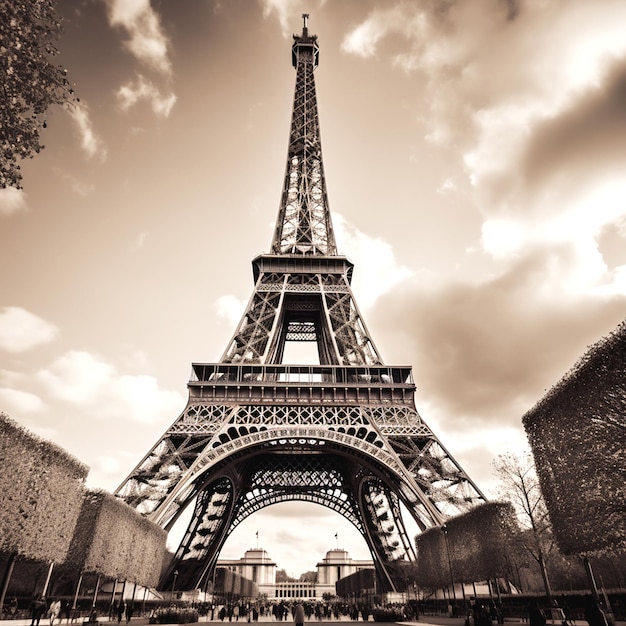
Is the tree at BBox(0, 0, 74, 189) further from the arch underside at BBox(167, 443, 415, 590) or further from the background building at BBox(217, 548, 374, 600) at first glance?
the background building at BBox(217, 548, 374, 600)

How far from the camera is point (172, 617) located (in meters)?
19.3

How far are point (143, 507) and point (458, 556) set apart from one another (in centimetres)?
1708

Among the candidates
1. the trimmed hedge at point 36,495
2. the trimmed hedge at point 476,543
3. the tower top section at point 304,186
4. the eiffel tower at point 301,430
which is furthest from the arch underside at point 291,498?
the tower top section at point 304,186

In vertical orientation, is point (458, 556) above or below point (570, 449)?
below

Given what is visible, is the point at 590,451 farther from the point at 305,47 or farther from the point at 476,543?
the point at 305,47

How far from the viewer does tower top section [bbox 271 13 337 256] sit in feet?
143

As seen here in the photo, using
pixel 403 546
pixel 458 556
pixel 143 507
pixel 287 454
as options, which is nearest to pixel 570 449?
pixel 458 556

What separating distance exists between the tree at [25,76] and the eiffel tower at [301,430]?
66.8 ft

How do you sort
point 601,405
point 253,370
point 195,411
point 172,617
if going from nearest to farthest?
point 601,405
point 172,617
point 195,411
point 253,370

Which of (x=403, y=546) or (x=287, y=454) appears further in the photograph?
(x=287, y=454)

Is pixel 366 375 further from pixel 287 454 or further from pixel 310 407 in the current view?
pixel 287 454

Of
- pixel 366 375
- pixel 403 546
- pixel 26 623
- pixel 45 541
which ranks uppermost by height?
pixel 366 375

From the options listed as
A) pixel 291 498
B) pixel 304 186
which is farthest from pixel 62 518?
pixel 304 186

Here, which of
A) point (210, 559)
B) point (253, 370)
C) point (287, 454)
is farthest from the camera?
point (287, 454)
